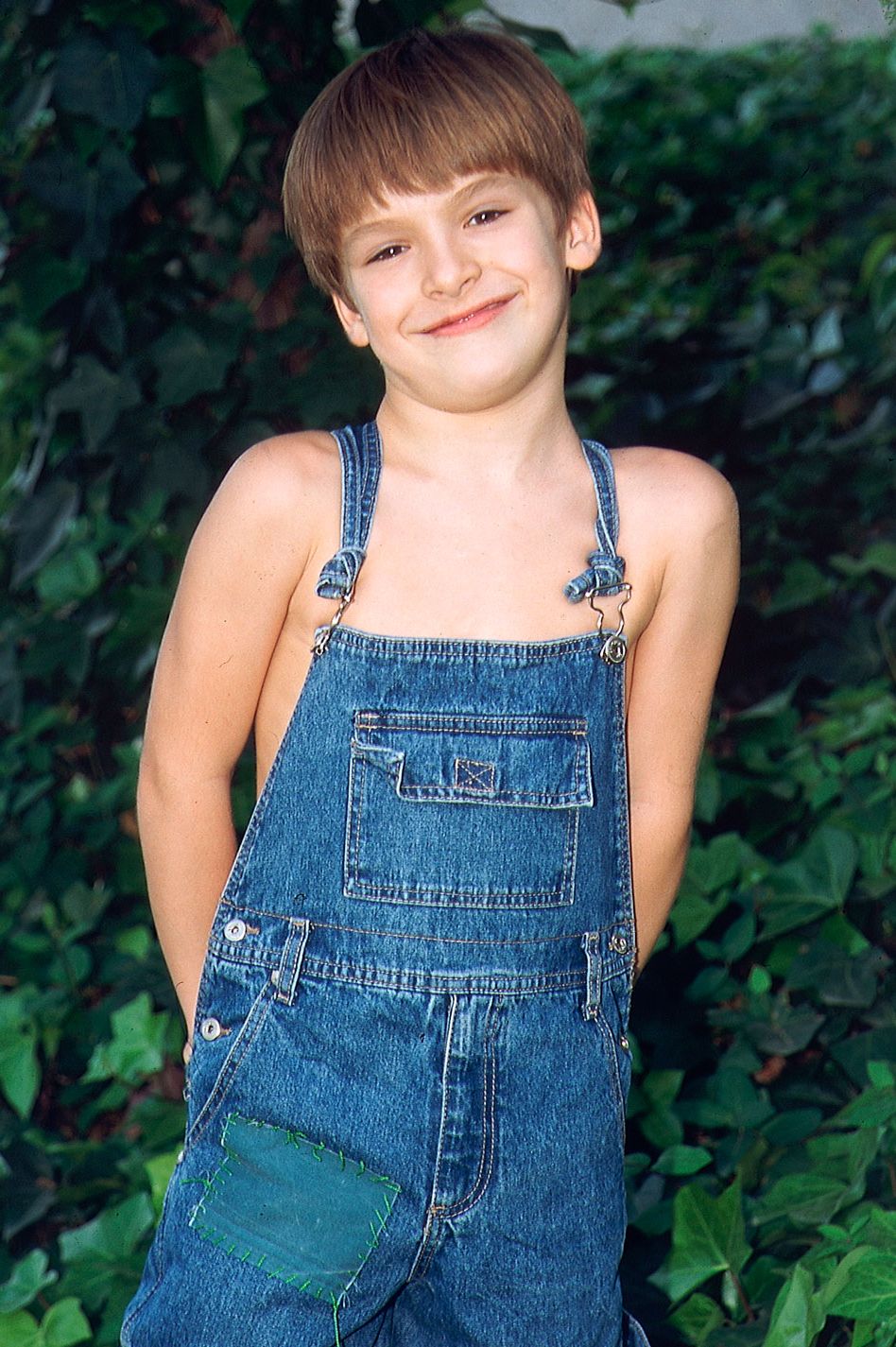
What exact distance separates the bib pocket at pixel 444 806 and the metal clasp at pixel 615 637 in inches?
4.2

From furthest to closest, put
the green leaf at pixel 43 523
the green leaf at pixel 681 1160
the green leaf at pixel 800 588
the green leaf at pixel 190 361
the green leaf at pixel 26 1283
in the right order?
1. the green leaf at pixel 800 588
2. the green leaf at pixel 43 523
3. the green leaf at pixel 190 361
4. the green leaf at pixel 26 1283
5. the green leaf at pixel 681 1160

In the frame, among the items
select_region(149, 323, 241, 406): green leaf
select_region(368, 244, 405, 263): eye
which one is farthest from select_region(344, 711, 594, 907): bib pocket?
select_region(149, 323, 241, 406): green leaf

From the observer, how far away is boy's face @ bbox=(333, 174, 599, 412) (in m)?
1.52

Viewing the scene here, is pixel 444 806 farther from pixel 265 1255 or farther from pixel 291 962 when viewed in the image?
pixel 265 1255

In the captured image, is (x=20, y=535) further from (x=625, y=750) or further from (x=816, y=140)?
(x=816, y=140)

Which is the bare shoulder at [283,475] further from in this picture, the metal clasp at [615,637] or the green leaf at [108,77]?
the green leaf at [108,77]

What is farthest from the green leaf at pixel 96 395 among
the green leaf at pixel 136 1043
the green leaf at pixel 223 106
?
the green leaf at pixel 136 1043

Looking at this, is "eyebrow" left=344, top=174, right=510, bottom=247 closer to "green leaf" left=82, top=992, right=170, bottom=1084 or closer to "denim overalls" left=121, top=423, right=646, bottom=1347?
"denim overalls" left=121, top=423, right=646, bottom=1347

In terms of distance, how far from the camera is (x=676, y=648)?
1663 millimetres

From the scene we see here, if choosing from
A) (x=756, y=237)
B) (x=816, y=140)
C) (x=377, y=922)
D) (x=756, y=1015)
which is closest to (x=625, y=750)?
(x=377, y=922)

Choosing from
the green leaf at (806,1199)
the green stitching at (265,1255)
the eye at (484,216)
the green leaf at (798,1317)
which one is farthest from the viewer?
the green leaf at (806,1199)

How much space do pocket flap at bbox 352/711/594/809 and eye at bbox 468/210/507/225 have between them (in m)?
0.46

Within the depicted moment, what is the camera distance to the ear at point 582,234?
166cm

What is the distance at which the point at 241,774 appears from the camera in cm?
252
